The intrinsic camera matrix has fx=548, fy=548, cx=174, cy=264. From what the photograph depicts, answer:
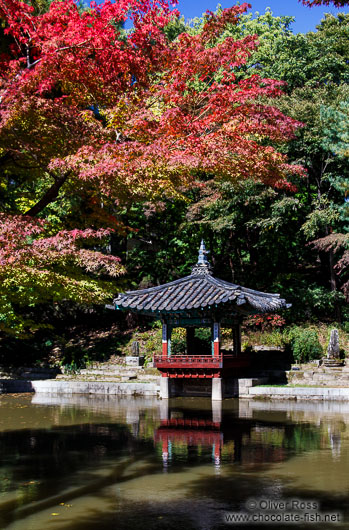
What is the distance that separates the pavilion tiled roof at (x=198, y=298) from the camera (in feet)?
65.9

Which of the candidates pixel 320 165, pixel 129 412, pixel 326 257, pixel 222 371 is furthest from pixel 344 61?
pixel 129 412

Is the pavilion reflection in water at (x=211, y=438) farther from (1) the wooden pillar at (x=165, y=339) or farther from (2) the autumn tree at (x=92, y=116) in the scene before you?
(2) the autumn tree at (x=92, y=116)

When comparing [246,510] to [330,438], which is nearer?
[246,510]

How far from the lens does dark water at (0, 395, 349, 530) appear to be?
6664 mm

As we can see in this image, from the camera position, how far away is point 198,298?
20.6 metres

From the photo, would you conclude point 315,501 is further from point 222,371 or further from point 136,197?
point 222,371

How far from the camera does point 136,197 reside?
1466 cm

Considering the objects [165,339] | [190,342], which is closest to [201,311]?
[165,339]

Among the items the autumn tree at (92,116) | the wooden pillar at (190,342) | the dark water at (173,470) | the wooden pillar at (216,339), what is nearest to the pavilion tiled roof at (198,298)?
the wooden pillar at (216,339)

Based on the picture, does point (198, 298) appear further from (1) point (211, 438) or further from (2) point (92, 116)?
(1) point (211, 438)

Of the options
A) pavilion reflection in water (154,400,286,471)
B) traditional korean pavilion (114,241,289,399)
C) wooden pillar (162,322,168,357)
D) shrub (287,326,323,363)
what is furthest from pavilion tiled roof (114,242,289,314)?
pavilion reflection in water (154,400,286,471)

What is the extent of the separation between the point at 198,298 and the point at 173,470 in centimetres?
1190

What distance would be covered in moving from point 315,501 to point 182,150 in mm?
9213

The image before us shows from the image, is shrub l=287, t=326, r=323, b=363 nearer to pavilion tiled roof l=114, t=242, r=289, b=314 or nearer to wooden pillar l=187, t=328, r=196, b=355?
pavilion tiled roof l=114, t=242, r=289, b=314
